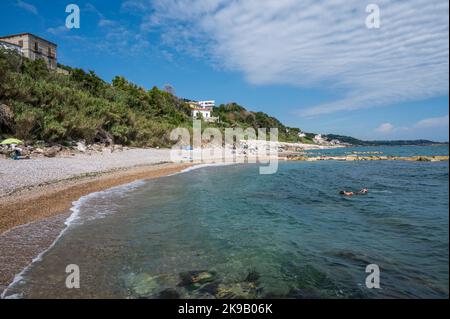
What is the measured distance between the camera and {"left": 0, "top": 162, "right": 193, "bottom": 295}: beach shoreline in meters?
5.55

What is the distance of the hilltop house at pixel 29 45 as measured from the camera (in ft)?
151

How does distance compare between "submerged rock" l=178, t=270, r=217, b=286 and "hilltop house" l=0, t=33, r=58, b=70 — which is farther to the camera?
"hilltop house" l=0, t=33, r=58, b=70

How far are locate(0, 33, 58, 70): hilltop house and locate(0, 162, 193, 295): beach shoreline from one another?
1771 inches

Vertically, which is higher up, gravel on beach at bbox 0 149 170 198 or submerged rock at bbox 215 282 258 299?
gravel on beach at bbox 0 149 170 198

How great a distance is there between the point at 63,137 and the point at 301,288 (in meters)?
23.6

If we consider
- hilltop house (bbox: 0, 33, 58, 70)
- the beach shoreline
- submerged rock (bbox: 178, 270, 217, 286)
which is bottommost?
submerged rock (bbox: 178, 270, 217, 286)

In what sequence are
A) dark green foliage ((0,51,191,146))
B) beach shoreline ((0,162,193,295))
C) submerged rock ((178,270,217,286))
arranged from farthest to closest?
dark green foliage ((0,51,191,146)), beach shoreline ((0,162,193,295)), submerged rock ((178,270,217,286))

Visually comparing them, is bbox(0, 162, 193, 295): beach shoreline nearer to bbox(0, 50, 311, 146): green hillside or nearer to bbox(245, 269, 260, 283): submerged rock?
bbox(245, 269, 260, 283): submerged rock

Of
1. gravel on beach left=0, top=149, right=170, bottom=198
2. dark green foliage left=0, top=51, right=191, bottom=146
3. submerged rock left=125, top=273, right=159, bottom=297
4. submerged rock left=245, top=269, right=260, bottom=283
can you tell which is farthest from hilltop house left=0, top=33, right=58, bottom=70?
submerged rock left=245, top=269, right=260, bottom=283

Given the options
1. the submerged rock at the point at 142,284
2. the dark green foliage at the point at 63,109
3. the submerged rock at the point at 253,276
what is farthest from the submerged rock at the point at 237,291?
the dark green foliage at the point at 63,109

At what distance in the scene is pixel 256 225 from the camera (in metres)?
8.31

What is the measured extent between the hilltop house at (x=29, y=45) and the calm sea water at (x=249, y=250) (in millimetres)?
50377

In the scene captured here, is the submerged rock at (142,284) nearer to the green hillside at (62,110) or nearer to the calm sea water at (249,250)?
the calm sea water at (249,250)
